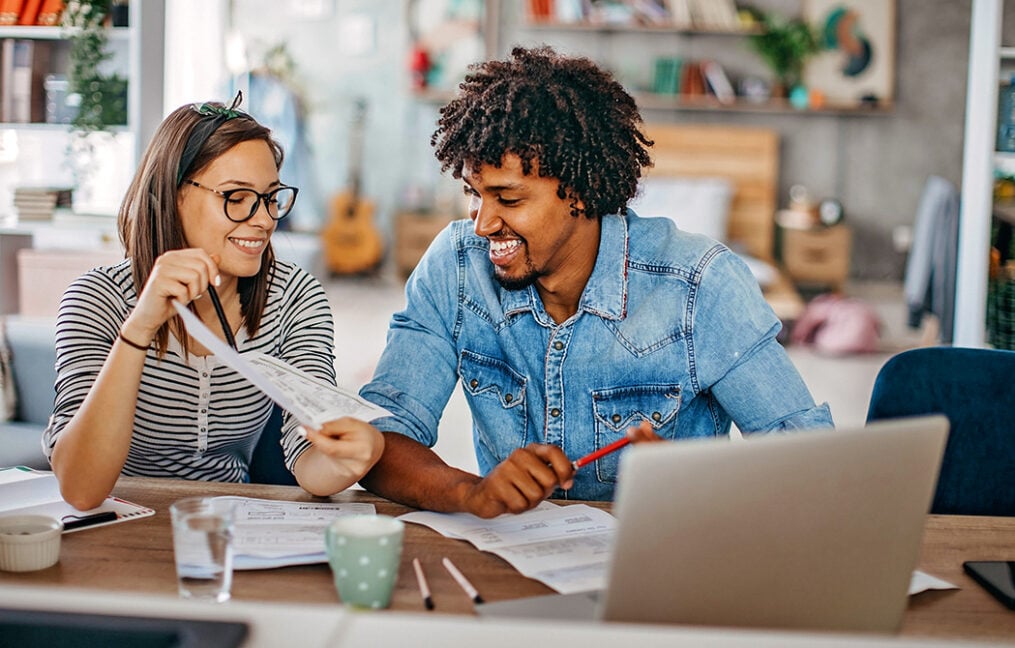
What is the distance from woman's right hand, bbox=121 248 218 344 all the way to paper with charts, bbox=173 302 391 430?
0.08 m

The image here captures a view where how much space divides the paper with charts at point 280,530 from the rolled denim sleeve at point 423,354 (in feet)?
0.74

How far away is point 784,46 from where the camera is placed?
6.86m

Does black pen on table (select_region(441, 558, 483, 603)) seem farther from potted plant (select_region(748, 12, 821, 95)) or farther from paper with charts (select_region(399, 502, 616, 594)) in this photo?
potted plant (select_region(748, 12, 821, 95))

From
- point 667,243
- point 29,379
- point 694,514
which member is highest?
point 667,243

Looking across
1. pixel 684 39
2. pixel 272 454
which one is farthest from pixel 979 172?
pixel 272 454

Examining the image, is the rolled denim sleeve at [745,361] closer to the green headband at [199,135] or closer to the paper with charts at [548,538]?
the paper with charts at [548,538]

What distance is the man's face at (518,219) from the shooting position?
166cm

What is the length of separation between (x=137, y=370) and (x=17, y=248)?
10.7ft

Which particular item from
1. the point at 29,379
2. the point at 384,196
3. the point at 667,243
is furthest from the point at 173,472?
the point at 384,196

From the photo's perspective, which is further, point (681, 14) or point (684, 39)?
point (684, 39)

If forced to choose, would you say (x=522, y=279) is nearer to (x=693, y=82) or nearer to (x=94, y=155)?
(x=94, y=155)

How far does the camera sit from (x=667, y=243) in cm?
173

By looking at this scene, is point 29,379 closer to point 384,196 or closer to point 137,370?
point 137,370

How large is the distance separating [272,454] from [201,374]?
0.21m
